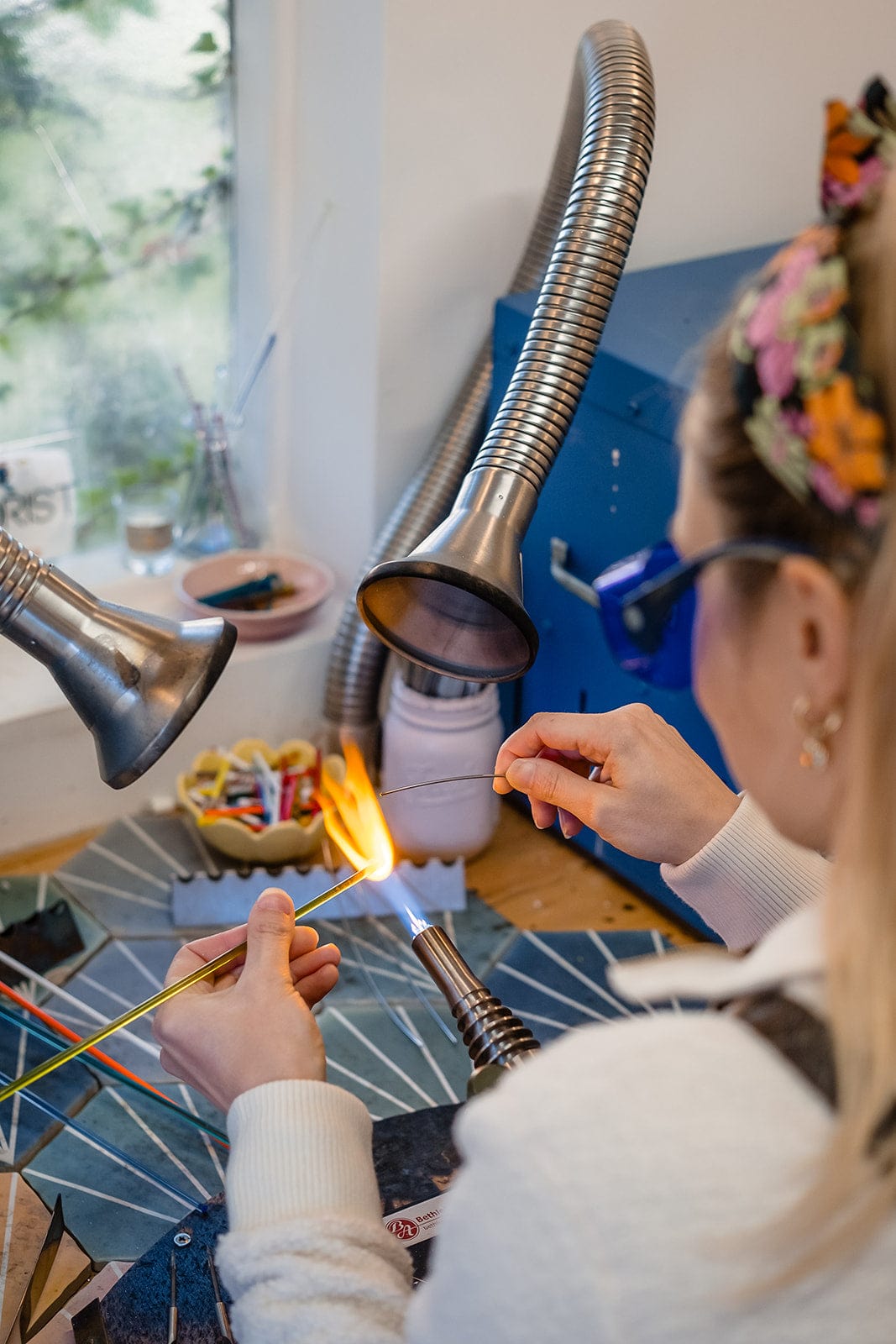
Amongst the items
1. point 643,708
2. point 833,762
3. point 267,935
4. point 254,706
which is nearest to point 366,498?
point 254,706

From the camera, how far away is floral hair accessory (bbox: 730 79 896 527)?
531 mm

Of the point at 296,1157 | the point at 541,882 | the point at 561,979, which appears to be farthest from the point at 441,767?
the point at 296,1157

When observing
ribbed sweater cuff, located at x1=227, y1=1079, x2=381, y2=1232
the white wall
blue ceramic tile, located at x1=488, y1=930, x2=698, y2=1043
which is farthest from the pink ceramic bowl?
ribbed sweater cuff, located at x1=227, y1=1079, x2=381, y2=1232

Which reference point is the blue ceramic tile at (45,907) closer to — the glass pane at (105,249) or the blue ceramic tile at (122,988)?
the blue ceramic tile at (122,988)

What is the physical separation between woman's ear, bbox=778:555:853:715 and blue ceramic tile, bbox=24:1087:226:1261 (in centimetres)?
67

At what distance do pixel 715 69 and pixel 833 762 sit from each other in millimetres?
1585

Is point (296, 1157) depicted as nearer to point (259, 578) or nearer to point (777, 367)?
point (777, 367)

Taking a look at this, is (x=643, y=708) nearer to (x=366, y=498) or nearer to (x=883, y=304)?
(x=883, y=304)

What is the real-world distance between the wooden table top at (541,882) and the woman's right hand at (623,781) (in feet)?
1.29

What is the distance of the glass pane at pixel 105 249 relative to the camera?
180 centimetres

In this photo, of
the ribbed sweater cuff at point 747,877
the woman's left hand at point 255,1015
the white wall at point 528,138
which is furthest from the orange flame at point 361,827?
the white wall at point 528,138

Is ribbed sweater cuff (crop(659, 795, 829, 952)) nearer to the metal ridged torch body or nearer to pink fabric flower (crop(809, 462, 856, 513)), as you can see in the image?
the metal ridged torch body

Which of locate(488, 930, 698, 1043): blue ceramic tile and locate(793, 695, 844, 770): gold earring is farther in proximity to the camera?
locate(488, 930, 698, 1043): blue ceramic tile

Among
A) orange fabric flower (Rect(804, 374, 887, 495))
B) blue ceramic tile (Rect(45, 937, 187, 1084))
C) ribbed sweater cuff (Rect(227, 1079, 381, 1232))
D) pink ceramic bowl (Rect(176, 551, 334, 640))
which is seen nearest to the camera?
orange fabric flower (Rect(804, 374, 887, 495))
